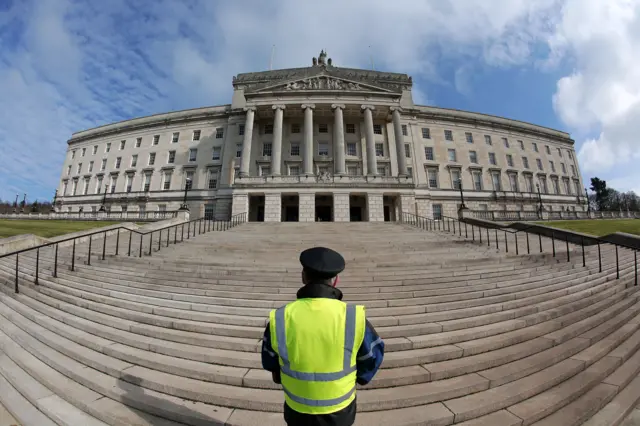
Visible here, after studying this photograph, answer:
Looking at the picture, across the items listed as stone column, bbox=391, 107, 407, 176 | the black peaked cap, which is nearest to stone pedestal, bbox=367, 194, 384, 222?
stone column, bbox=391, 107, 407, 176

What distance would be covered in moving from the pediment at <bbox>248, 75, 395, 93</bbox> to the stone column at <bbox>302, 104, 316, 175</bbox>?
2806 mm

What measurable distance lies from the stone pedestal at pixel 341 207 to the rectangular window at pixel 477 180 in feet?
78.8

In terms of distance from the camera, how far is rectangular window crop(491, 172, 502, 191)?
4088 centimetres

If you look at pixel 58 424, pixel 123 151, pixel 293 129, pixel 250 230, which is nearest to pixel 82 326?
pixel 58 424

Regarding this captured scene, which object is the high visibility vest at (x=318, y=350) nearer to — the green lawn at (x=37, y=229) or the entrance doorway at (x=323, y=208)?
the green lawn at (x=37, y=229)

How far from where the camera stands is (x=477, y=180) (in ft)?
133

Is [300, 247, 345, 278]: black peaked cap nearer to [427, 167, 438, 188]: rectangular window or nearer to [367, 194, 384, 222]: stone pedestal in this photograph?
[367, 194, 384, 222]: stone pedestal

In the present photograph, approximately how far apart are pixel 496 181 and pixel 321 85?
30.7m

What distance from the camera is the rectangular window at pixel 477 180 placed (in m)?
40.0

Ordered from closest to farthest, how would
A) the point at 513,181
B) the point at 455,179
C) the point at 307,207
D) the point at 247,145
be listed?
the point at 307,207 → the point at 247,145 → the point at 455,179 → the point at 513,181

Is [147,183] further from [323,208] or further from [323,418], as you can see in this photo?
[323,418]

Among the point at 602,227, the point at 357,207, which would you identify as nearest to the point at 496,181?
the point at 602,227

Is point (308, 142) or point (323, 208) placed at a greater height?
point (308, 142)

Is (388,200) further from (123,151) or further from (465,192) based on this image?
(123,151)
